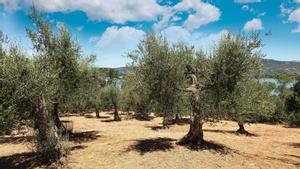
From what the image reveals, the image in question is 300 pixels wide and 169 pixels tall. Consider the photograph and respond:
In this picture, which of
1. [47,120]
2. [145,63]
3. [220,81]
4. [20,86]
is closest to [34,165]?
[47,120]

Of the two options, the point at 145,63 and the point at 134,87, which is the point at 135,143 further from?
the point at 145,63

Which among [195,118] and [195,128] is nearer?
[195,118]

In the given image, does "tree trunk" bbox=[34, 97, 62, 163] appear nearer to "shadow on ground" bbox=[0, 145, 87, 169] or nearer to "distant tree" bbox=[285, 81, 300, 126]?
"shadow on ground" bbox=[0, 145, 87, 169]

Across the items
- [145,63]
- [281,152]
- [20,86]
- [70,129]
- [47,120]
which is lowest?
[281,152]

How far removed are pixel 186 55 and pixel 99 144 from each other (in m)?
11.1

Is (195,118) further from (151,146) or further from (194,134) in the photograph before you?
(151,146)

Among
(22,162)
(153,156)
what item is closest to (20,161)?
(22,162)

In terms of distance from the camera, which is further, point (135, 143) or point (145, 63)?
point (135, 143)

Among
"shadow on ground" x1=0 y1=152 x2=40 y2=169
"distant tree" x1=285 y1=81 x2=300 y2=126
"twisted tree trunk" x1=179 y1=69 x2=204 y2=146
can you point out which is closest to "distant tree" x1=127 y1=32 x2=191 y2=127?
"twisted tree trunk" x1=179 y1=69 x2=204 y2=146

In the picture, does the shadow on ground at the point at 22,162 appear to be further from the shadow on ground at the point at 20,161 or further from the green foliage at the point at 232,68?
the green foliage at the point at 232,68

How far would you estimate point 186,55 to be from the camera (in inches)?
891

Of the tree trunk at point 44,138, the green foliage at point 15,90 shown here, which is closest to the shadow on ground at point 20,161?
the tree trunk at point 44,138

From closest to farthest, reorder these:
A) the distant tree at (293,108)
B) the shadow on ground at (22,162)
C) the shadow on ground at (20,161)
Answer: the shadow on ground at (22,162) → the shadow on ground at (20,161) → the distant tree at (293,108)

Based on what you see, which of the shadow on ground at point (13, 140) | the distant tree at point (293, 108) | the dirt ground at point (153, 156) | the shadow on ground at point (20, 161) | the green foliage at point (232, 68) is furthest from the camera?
the distant tree at point (293, 108)
